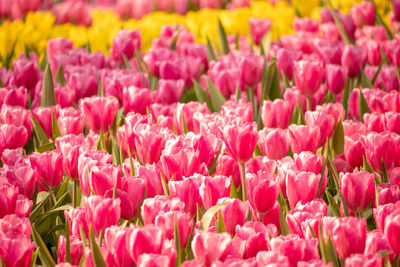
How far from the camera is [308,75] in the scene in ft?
8.55

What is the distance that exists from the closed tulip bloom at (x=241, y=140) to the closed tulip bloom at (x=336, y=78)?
→ 119 cm

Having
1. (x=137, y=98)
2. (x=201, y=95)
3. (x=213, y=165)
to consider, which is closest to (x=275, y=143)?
(x=213, y=165)

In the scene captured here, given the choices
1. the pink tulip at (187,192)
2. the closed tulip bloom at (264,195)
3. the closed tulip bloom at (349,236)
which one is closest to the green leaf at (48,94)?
the pink tulip at (187,192)

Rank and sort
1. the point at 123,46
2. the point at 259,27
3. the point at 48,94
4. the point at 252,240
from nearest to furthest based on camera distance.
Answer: the point at 252,240 → the point at 48,94 → the point at 123,46 → the point at 259,27

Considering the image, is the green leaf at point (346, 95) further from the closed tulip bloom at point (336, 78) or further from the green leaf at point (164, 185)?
the green leaf at point (164, 185)

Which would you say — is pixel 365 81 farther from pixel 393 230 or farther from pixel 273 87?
pixel 393 230

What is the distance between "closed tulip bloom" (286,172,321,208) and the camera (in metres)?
1.68

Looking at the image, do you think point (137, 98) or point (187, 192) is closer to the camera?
point (187, 192)

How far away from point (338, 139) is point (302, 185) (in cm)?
71

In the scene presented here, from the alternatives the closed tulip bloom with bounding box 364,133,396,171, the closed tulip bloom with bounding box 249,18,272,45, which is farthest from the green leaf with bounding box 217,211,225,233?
the closed tulip bloom with bounding box 249,18,272,45

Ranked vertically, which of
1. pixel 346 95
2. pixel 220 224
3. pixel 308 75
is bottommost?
pixel 346 95

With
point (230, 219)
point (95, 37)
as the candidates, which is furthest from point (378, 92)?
point (95, 37)

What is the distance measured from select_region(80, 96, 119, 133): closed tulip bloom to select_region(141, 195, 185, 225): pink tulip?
856mm

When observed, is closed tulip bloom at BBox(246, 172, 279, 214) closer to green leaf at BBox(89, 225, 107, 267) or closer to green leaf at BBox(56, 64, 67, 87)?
green leaf at BBox(89, 225, 107, 267)
